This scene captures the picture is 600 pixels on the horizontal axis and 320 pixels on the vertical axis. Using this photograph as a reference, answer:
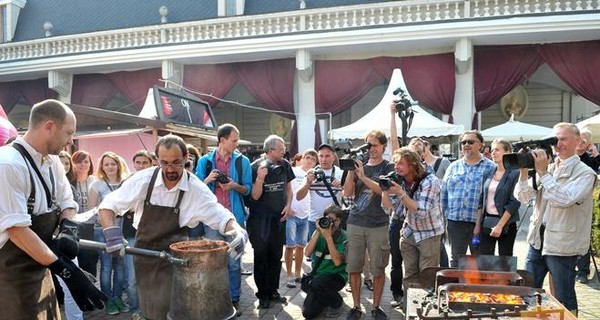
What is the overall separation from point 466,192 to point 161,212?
3.00 m

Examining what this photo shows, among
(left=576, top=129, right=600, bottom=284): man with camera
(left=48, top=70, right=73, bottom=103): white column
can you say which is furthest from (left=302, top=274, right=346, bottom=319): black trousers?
(left=48, top=70, right=73, bottom=103): white column

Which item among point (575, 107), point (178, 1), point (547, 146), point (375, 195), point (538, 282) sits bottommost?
point (538, 282)

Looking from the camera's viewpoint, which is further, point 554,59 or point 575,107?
point 575,107

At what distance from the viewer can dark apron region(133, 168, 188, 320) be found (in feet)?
9.27

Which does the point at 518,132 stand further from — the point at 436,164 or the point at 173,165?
the point at 173,165

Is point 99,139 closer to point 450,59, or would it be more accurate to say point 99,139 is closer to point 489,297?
point 489,297

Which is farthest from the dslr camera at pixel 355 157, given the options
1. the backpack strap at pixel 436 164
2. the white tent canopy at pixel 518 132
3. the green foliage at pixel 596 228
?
the white tent canopy at pixel 518 132

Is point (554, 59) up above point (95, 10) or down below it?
below

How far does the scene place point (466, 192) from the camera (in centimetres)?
443

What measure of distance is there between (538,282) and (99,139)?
24.3ft

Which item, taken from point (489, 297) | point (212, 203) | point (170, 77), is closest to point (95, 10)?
A: point (170, 77)

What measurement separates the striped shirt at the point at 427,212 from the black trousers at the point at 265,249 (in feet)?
4.66

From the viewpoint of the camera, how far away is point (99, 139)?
324 inches

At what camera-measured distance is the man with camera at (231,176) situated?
4367mm
